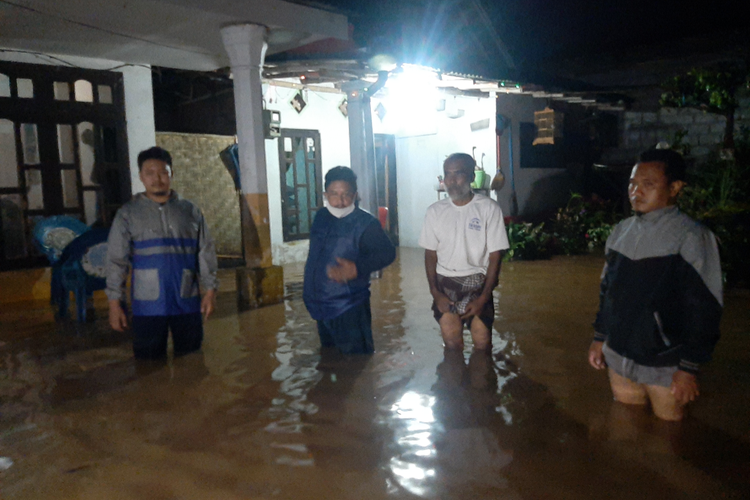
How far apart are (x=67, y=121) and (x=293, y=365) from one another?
231 inches

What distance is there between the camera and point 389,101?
491 inches

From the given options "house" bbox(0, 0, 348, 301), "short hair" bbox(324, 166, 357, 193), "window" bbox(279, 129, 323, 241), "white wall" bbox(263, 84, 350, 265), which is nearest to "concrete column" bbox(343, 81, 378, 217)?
"house" bbox(0, 0, 348, 301)

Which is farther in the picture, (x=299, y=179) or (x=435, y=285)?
(x=299, y=179)

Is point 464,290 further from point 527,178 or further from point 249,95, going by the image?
point 527,178

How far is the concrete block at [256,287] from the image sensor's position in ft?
24.6

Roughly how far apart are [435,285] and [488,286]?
1.50ft

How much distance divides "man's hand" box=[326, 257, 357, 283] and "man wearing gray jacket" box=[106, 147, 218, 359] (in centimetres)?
111

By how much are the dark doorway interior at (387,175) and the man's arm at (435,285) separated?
8427mm

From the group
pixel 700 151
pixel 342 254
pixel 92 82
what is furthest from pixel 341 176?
pixel 700 151

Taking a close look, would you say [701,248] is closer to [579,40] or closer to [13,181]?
[13,181]

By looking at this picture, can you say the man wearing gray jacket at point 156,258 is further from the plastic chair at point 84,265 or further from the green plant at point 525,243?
the green plant at point 525,243

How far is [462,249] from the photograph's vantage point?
181 inches

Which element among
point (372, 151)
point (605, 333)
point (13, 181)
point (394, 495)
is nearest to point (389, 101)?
point (372, 151)

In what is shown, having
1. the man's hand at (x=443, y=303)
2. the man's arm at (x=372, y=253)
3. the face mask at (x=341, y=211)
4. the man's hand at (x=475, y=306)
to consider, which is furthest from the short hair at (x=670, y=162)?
the face mask at (x=341, y=211)
